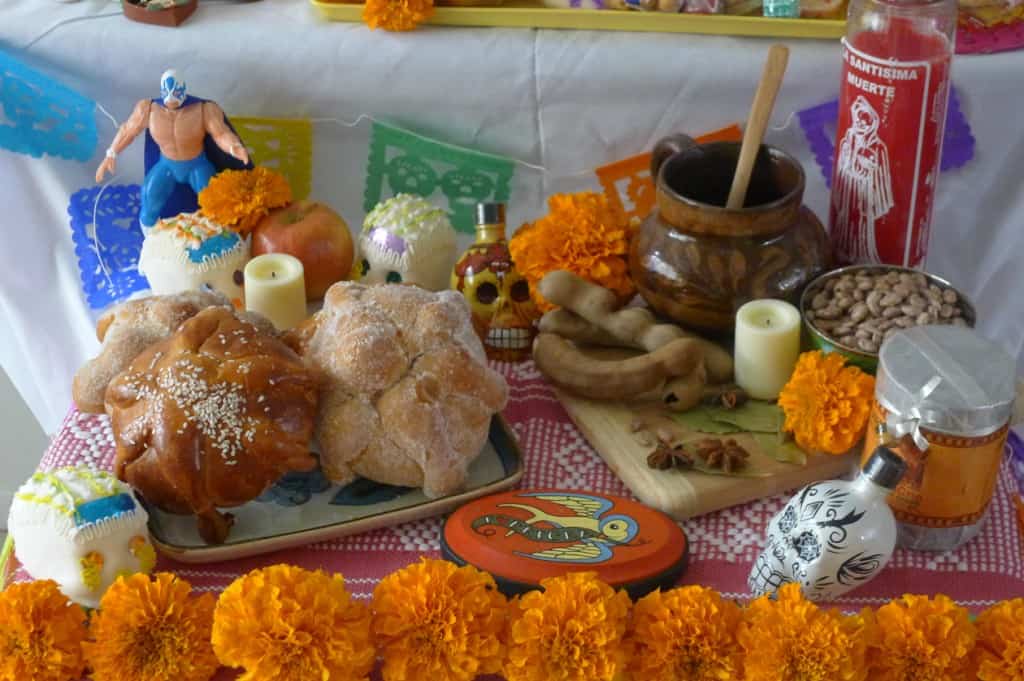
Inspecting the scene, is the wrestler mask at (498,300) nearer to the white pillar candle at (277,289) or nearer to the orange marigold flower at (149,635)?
the white pillar candle at (277,289)

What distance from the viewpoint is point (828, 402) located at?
39.3 inches

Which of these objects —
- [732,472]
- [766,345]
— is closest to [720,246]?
[766,345]

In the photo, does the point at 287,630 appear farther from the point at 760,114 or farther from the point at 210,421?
the point at 760,114

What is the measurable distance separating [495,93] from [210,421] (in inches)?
26.8

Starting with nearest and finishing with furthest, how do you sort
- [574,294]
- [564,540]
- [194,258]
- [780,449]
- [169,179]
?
[564,540], [780,449], [574,294], [194,258], [169,179]

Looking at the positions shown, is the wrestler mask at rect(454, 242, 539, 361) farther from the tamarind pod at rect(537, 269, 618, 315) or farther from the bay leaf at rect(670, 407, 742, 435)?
the bay leaf at rect(670, 407, 742, 435)

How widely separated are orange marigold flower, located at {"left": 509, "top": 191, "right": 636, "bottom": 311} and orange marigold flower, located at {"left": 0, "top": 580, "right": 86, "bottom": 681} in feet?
1.75

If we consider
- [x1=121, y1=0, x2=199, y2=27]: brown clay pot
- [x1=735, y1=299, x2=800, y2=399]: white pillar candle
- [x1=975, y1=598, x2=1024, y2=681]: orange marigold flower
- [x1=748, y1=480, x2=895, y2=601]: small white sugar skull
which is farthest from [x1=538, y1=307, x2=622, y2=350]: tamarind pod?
[x1=121, y1=0, x2=199, y2=27]: brown clay pot

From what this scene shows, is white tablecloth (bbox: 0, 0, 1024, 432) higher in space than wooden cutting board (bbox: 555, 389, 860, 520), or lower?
higher

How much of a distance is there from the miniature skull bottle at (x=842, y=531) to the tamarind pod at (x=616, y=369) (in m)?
0.22

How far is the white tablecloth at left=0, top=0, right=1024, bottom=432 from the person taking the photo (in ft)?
4.70

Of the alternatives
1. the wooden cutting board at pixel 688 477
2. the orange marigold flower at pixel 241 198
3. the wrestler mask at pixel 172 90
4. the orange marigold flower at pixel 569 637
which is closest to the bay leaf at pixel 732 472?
the wooden cutting board at pixel 688 477

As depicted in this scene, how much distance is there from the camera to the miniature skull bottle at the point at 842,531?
2.76 ft

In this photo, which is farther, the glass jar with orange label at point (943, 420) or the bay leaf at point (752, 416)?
the bay leaf at point (752, 416)
